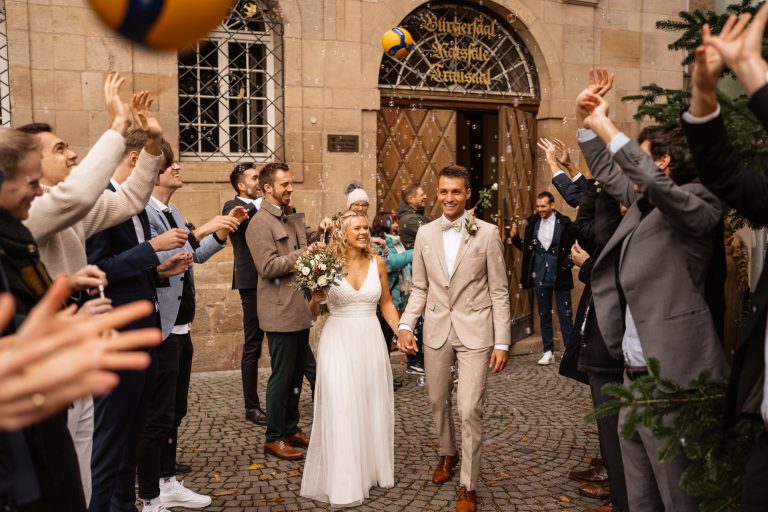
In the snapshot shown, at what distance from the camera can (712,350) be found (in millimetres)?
3096

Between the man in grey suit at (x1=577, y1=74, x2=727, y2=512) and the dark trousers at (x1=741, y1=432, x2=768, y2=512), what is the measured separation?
23.3 inches

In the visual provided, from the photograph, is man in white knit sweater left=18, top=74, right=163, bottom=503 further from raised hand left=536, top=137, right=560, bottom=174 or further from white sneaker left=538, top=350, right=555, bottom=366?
white sneaker left=538, top=350, right=555, bottom=366

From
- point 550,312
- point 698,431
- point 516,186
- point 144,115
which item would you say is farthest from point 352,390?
point 516,186

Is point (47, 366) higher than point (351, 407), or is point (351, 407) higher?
point (47, 366)

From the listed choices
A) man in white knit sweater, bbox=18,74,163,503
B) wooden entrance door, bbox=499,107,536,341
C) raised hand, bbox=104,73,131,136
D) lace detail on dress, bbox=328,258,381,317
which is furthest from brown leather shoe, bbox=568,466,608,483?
wooden entrance door, bbox=499,107,536,341

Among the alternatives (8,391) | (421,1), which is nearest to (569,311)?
(421,1)

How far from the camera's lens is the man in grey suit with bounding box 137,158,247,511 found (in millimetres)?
4457

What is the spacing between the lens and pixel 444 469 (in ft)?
16.8

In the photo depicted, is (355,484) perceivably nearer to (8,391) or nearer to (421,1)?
(8,391)

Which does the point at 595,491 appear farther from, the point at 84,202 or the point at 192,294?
the point at 84,202

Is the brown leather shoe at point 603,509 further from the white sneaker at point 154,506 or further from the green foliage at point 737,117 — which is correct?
the white sneaker at point 154,506

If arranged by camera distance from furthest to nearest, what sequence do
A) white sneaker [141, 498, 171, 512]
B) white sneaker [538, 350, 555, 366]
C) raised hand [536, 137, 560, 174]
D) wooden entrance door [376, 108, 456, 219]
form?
wooden entrance door [376, 108, 456, 219] → white sneaker [538, 350, 555, 366] → raised hand [536, 137, 560, 174] → white sneaker [141, 498, 171, 512]

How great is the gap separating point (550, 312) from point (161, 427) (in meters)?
6.45

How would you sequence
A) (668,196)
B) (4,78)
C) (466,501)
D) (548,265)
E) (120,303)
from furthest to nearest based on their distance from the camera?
(548,265)
(4,78)
(466,501)
(120,303)
(668,196)
